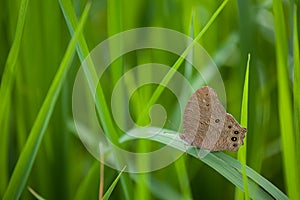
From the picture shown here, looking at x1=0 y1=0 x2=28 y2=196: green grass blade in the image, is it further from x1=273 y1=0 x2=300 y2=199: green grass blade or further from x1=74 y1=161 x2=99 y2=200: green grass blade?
x1=273 y1=0 x2=300 y2=199: green grass blade

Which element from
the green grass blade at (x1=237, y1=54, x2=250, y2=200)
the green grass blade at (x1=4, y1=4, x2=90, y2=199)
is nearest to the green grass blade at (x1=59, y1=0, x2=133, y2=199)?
the green grass blade at (x1=4, y1=4, x2=90, y2=199)

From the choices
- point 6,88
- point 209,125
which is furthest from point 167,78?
point 6,88

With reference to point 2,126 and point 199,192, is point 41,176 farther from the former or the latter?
point 199,192

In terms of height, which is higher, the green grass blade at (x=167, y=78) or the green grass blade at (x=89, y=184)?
the green grass blade at (x=167, y=78)

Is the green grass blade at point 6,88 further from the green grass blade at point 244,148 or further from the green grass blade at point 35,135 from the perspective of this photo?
the green grass blade at point 244,148

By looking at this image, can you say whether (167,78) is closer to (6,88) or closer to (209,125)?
(209,125)

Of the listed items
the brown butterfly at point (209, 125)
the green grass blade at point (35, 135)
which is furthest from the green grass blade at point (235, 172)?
the green grass blade at point (35, 135)
